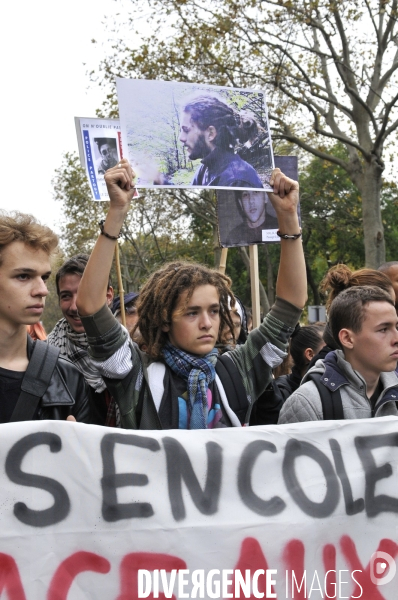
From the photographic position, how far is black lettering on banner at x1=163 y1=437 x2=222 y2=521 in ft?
7.86

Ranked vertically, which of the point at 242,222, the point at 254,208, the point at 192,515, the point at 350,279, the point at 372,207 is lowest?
the point at 192,515

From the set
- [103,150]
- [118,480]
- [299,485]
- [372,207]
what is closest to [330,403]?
[299,485]

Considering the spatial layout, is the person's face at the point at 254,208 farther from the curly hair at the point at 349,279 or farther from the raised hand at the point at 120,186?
the raised hand at the point at 120,186

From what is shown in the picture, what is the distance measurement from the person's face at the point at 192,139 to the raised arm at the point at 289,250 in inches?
12.1

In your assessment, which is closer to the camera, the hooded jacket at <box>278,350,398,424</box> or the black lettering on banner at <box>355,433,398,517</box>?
the black lettering on banner at <box>355,433,398,517</box>

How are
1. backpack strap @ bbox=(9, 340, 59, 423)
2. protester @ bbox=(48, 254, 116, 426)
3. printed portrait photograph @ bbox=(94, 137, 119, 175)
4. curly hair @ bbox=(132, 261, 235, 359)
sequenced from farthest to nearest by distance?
printed portrait photograph @ bbox=(94, 137, 119, 175) < protester @ bbox=(48, 254, 116, 426) < curly hair @ bbox=(132, 261, 235, 359) < backpack strap @ bbox=(9, 340, 59, 423)

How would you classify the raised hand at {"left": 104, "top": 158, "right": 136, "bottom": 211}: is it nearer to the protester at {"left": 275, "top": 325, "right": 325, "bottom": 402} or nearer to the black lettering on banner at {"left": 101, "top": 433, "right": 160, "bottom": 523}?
the black lettering on banner at {"left": 101, "top": 433, "right": 160, "bottom": 523}

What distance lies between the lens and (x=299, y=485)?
2.47 metres

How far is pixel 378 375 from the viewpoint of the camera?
Answer: 310 centimetres

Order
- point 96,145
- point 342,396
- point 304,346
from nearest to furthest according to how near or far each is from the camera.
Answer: point 342,396 → point 304,346 → point 96,145

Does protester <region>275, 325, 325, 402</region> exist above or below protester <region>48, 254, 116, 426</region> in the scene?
below

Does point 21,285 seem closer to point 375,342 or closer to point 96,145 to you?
point 375,342

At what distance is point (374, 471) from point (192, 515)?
593 millimetres
